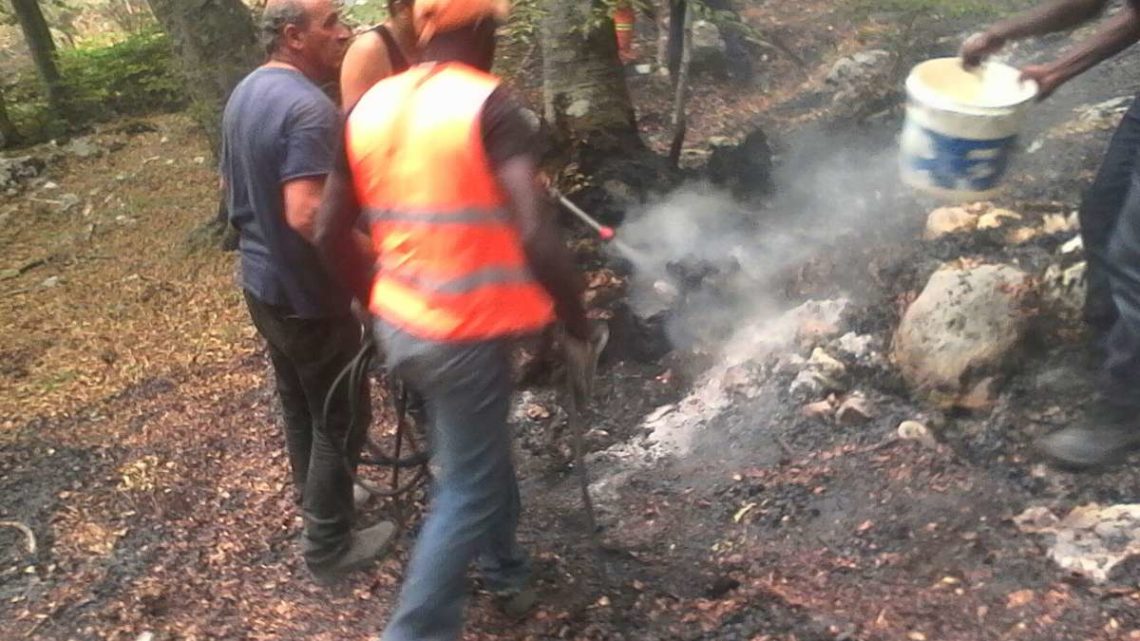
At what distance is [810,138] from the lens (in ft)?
20.9

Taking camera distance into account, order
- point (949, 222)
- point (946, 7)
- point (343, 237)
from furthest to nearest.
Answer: point (946, 7), point (949, 222), point (343, 237)

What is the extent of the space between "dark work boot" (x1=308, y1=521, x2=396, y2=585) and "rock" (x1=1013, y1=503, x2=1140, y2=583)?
2212 mm

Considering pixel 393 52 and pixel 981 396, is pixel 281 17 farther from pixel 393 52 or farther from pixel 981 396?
pixel 981 396

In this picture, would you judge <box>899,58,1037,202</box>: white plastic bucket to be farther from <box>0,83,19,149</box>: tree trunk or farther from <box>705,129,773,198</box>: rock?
<box>0,83,19,149</box>: tree trunk

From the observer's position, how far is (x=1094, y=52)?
3311mm

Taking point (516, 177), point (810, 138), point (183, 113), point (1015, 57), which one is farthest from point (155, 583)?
point (183, 113)

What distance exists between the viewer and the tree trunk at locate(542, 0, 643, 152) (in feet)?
17.6

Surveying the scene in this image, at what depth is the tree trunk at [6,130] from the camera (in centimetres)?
884

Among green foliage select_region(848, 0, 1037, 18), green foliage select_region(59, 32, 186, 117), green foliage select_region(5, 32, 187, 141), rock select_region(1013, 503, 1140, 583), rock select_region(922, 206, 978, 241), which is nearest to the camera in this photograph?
rock select_region(1013, 503, 1140, 583)

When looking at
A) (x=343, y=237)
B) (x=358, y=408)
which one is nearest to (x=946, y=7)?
(x=358, y=408)

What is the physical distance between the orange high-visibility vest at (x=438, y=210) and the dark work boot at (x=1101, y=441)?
1964 millimetres

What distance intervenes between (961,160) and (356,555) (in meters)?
2.58

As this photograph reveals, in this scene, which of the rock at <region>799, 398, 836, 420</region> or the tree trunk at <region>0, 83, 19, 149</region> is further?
the tree trunk at <region>0, 83, 19, 149</region>

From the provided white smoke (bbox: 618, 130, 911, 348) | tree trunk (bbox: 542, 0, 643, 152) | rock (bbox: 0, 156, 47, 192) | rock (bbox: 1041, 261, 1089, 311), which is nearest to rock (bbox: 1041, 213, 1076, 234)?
rock (bbox: 1041, 261, 1089, 311)
